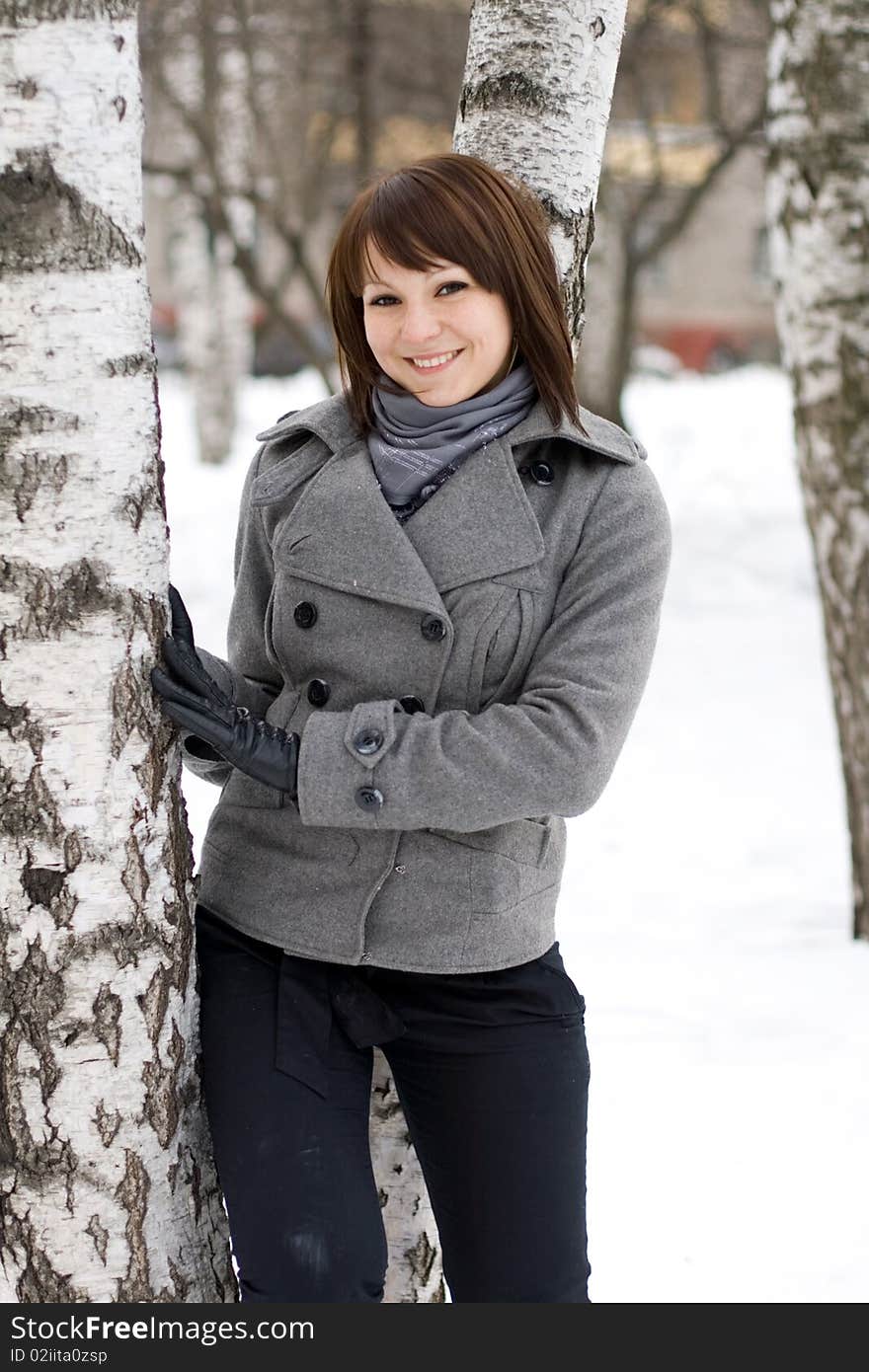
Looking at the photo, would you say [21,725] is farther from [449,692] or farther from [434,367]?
[434,367]

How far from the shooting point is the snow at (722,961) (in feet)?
9.99

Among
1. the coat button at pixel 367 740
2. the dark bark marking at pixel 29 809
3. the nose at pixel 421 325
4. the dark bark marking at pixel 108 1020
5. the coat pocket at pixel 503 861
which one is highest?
the nose at pixel 421 325

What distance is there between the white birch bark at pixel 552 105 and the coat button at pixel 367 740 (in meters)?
0.81

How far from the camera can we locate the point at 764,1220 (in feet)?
10.1

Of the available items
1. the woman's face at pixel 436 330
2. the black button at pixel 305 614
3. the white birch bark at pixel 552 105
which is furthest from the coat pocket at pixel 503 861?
the white birch bark at pixel 552 105

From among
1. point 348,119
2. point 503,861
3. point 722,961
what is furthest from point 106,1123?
point 348,119

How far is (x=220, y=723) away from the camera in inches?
75.8

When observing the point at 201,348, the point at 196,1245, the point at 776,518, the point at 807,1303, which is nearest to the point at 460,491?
the point at 196,1245

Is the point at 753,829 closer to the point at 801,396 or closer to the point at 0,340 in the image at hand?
the point at 801,396

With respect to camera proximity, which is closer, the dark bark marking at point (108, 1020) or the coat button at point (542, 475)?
the dark bark marking at point (108, 1020)

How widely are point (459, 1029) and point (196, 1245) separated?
47cm

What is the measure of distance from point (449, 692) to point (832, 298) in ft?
9.63

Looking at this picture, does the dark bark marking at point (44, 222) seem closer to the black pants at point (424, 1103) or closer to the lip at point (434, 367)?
the lip at point (434, 367)

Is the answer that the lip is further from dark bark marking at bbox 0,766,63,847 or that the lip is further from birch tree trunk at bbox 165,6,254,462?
birch tree trunk at bbox 165,6,254,462
